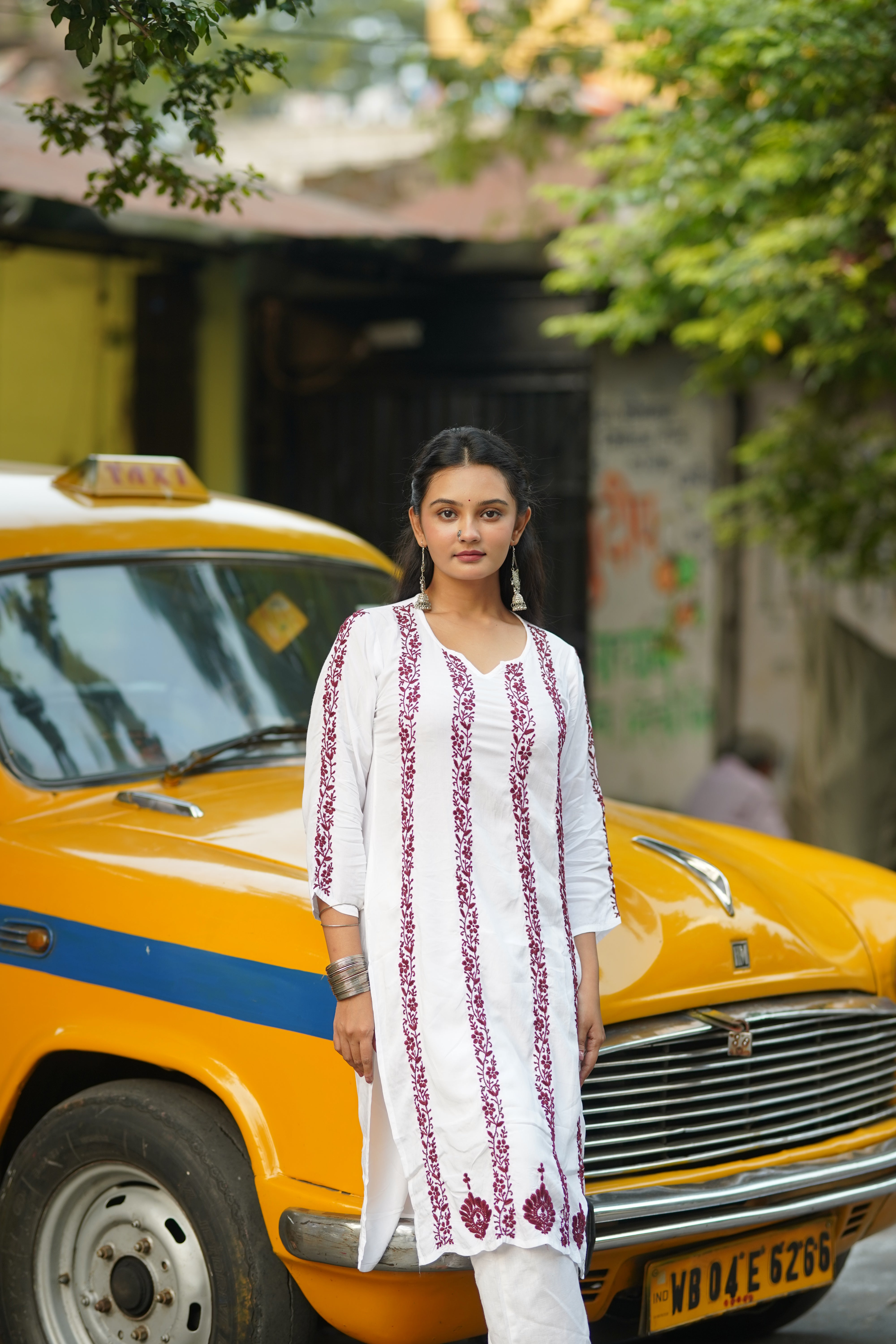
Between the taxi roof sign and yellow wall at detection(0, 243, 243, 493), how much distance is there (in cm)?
455

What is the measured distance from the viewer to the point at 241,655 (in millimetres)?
4246

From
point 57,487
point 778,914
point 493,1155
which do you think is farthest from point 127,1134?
point 57,487

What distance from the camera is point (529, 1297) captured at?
8.84ft

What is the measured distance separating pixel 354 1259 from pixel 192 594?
1.99m

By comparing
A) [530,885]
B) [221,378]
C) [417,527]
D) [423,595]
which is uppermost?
[221,378]

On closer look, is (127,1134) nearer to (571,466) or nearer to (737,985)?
(737,985)

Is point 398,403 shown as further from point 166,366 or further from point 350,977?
point 350,977

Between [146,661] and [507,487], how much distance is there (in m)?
1.45

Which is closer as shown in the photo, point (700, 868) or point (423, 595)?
point (423, 595)

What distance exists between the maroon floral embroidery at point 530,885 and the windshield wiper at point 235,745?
45.8 inches

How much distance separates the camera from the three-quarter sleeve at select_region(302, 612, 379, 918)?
2.79 metres

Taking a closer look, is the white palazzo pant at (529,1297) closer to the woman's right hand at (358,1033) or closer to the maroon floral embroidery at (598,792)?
the woman's right hand at (358,1033)

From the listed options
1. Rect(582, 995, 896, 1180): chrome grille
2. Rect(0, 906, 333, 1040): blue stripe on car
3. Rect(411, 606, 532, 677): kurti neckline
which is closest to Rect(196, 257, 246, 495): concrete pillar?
Rect(0, 906, 333, 1040): blue stripe on car

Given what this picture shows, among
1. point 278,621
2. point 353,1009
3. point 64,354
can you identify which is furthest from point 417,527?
point 64,354
